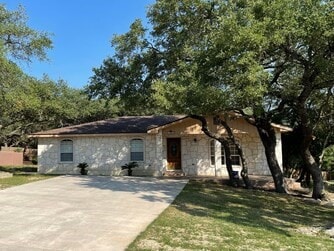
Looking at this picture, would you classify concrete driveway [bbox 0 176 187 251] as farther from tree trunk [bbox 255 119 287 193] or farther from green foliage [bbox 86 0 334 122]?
tree trunk [bbox 255 119 287 193]

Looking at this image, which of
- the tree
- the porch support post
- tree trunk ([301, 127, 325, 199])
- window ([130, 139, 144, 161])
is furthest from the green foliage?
window ([130, 139, 144, 161])

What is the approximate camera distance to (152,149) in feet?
81.4

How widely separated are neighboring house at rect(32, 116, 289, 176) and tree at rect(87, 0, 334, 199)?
450 centimetres

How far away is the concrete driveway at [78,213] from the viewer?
8.52 metres

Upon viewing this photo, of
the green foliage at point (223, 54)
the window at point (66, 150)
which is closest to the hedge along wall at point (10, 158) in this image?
the window at point (66, 150)

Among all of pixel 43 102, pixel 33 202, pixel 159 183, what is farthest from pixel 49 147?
pixel 33 202

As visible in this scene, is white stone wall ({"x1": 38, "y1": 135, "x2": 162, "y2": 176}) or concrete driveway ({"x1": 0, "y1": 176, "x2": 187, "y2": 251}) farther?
white stone wall ({"x1": 38, "y1": 135, "x2": 162, "y2": 176})

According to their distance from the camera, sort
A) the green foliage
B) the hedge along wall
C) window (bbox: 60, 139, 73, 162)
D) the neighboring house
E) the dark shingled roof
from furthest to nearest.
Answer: the hedge along wall → window (bbox: 60, 139, 73, 162) → the dark shingled roof → the neighboring house → the green foliage

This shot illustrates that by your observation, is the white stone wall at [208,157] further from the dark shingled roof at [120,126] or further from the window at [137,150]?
the dark shingled roof at [120,126]

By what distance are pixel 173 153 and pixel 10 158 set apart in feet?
67.7

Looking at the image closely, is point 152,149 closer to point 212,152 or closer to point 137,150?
point 137,150

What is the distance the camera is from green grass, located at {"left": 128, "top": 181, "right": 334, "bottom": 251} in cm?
860

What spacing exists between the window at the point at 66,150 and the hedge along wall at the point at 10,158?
14328 mm

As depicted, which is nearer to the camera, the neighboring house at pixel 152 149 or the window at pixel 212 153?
the neighboring house at pixel 152 149
